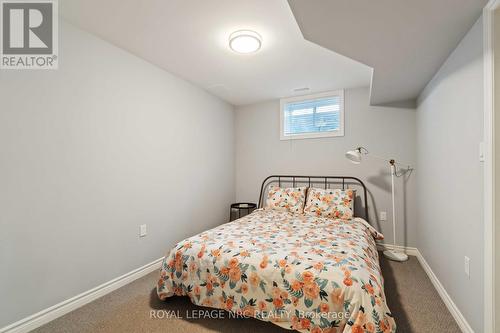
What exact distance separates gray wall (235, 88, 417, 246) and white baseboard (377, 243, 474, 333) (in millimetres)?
93

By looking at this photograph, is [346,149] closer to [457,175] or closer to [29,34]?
[457,175]

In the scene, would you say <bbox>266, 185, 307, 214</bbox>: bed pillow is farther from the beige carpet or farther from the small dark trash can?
the beige carpet

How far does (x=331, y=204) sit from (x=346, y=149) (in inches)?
36.4

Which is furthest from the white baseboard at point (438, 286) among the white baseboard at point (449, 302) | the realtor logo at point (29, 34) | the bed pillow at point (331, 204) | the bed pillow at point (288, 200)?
the realtor logo at point (29, 34)

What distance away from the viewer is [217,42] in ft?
7.18

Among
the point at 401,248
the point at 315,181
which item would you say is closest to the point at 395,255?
the point at 401,248

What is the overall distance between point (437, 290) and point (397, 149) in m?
1.72

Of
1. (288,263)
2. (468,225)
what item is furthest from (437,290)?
(288,263)

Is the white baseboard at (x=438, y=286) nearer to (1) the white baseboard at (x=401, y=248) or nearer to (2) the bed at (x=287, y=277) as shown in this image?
(1) the white baseboard at (x=401, y=248)

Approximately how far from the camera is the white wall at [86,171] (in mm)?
1624

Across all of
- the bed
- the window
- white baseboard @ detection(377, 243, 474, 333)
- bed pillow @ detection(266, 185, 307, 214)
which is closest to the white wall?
the bed

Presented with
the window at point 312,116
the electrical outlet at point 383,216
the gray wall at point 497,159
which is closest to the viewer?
the gray wall at point 497,159

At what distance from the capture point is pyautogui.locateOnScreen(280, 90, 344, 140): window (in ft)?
11.4

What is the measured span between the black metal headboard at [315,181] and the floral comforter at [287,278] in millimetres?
1184
